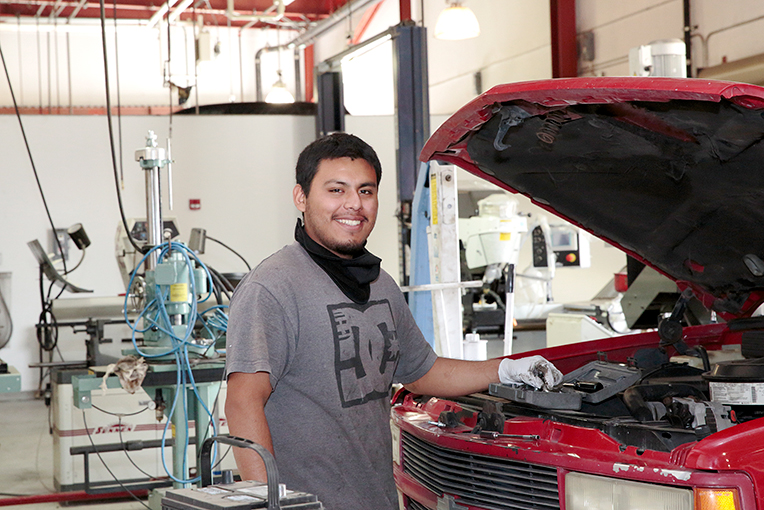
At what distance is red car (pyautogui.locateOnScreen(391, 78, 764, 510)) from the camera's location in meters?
1.47

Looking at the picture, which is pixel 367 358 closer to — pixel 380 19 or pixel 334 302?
pixel 334 302

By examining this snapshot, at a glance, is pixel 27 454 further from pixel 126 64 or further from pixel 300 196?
pixel 126 64

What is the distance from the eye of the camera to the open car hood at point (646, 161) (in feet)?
5.11

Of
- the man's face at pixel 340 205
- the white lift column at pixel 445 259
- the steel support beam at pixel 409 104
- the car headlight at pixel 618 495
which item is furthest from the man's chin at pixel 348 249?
the steel support beam at pixel 409 104

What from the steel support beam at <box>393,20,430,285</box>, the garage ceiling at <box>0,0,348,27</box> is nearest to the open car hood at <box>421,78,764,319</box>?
the steel support beam at <box>393,20,430,285</box>

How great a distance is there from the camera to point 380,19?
10.9 m

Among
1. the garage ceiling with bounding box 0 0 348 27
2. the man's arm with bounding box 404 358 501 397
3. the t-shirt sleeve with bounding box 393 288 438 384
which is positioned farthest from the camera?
the garage ceiling with bounding box 0 0 348 27

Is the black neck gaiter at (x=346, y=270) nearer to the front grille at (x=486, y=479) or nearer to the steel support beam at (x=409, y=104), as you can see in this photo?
the front grille at (x=486, y=479)

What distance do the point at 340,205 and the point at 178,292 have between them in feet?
6.38

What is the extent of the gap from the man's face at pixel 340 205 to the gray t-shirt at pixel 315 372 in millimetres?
74

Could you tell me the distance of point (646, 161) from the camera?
1972 mm

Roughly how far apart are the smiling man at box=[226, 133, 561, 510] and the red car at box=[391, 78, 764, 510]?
274 mm

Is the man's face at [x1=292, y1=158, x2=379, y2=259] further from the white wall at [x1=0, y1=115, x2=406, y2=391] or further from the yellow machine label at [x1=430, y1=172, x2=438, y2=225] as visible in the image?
the white wall at [x1=0, y1=115, x2=406, y2=391]

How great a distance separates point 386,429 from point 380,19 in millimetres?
9785
